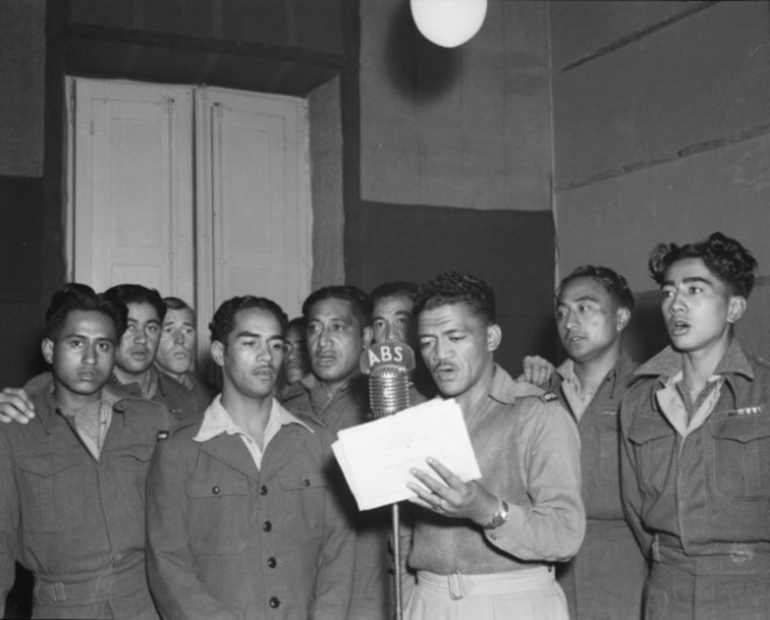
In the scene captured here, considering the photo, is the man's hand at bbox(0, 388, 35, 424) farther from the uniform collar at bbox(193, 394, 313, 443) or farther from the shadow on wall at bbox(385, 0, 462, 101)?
the shadow on wall at bbox(385, 0, 462, 101)

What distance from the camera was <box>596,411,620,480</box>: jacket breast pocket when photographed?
11.9 feet

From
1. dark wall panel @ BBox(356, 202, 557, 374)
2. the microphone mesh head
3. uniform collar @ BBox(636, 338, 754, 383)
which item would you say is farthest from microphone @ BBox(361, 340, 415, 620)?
dark wall panel @ BBox(356, 202, 557, 374)

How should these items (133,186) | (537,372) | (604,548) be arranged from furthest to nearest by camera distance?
(133,186)
(537,372)
(604,548)

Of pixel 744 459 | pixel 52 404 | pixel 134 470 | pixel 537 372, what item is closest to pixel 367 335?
pixel 537 372

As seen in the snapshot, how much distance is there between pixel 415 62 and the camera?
5961 millimetres

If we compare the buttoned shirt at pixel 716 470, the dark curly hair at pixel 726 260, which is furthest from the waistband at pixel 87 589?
the dark curly hair at pixel 726 260

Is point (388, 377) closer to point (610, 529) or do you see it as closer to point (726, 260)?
point (726, 260)

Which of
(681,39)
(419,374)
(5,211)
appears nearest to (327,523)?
(419,374)

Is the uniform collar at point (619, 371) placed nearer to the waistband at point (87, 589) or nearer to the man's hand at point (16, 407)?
the waistband at point (87, 589)

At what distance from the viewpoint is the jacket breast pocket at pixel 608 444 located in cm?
363

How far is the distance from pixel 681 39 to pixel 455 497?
12.3 feet

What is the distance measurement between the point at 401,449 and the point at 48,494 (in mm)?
1313

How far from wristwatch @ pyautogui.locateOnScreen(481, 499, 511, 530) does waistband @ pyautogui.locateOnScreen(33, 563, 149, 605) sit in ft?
4.07

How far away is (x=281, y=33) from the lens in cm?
557
